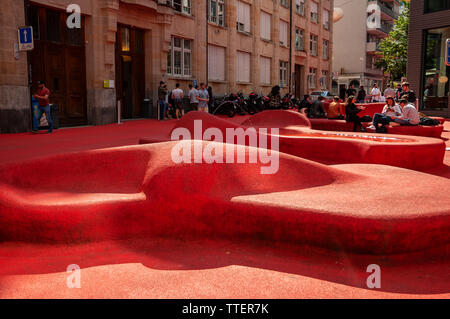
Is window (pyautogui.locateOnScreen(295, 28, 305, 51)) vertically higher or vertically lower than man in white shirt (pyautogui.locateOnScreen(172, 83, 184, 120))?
higher

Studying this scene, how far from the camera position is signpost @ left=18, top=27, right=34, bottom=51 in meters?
11.7

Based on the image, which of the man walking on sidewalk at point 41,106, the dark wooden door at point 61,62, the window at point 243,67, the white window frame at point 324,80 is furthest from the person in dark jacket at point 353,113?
the white window frame at point 324,80

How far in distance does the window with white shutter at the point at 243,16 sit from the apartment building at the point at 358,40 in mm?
21683

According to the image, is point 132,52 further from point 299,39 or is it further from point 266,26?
point 299,39

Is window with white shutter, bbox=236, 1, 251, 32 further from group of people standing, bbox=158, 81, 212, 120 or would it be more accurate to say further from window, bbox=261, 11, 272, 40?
group of people standing, bbox=158, 81, 212, 120

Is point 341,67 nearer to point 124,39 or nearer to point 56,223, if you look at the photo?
point 124,39

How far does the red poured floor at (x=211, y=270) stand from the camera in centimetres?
270

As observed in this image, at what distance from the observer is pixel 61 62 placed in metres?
14.8

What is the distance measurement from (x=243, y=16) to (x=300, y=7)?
33.7 feet

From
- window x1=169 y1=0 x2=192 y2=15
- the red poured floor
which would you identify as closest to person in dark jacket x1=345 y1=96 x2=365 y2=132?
the red poured floor

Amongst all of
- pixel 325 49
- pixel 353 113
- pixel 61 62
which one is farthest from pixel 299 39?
pixel 353 113

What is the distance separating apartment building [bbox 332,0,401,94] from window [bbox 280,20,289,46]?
15423 mm

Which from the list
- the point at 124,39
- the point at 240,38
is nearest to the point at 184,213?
the point at 124,39

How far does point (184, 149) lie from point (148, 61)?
1639cm
